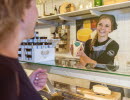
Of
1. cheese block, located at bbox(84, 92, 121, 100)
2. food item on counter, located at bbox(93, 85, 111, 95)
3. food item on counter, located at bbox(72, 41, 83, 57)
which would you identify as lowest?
cheese block, located at bbox(84, 92, 121, 100)

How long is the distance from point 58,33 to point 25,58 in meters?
0.62

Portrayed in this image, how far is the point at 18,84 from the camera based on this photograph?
0.41 metres

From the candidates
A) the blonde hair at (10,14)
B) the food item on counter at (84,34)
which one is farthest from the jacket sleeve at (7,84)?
the food item on counter at (84,34)

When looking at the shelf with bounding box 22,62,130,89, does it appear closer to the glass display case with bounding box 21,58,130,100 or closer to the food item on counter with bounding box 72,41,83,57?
the glass display case with bounding box 21,58,130,100

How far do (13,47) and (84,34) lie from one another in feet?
3.67

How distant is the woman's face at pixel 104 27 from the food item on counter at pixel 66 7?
0.34m

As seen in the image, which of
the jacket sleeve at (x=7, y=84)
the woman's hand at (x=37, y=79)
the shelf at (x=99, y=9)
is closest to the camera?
the jacket sleeve at (x=7, y=84)

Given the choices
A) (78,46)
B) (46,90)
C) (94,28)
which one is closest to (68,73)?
(46,90)

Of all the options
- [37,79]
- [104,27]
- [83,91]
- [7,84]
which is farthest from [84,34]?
[7,84]

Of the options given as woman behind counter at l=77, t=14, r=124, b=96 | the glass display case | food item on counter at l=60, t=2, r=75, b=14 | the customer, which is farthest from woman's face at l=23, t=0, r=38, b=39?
food item on counter at l=60, t=2, r=75, b=14

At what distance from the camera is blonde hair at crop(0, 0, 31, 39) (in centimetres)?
43

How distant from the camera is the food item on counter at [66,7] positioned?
156cm

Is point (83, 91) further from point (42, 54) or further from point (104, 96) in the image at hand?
point (42, 54)

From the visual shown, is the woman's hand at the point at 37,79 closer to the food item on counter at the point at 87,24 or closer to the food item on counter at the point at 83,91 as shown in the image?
the food item on counter at the point at 83,91
